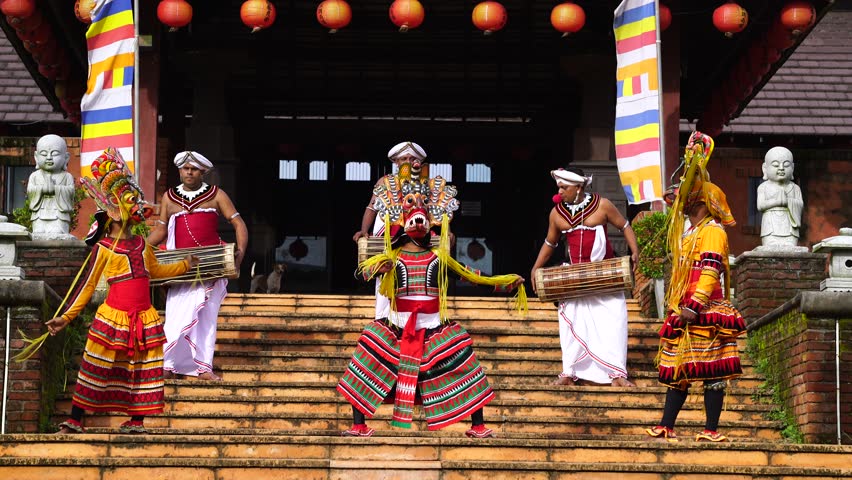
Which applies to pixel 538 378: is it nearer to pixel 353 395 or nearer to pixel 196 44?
pixel 353 395

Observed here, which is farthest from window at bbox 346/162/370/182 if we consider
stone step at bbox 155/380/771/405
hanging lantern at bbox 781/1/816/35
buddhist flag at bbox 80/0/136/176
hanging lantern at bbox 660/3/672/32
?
stone step at bbox 155/380/771/405

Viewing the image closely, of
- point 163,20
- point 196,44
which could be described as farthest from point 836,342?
point 196,44

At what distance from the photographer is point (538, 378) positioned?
40.3 ft

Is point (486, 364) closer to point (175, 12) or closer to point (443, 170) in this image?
point (175, 12)

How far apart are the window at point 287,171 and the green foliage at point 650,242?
7731 millimetres

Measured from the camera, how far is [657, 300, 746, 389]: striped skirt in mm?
10141

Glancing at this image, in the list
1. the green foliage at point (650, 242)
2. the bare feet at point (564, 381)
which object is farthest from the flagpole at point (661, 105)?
the bare feet at point (564, 381)

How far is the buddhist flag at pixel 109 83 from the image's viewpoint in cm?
1490

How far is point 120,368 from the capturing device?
10273mm

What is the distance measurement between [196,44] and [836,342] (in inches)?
372

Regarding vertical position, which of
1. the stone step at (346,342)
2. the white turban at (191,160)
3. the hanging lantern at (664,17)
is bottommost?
the stone step at (346,342)

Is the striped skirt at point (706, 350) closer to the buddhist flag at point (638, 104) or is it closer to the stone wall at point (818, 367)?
the stone wall at point (818, 367)

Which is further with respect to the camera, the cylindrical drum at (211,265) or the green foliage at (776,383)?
the cylindrical drum at (211,265)

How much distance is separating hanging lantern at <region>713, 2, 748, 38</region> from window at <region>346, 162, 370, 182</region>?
671 cm
